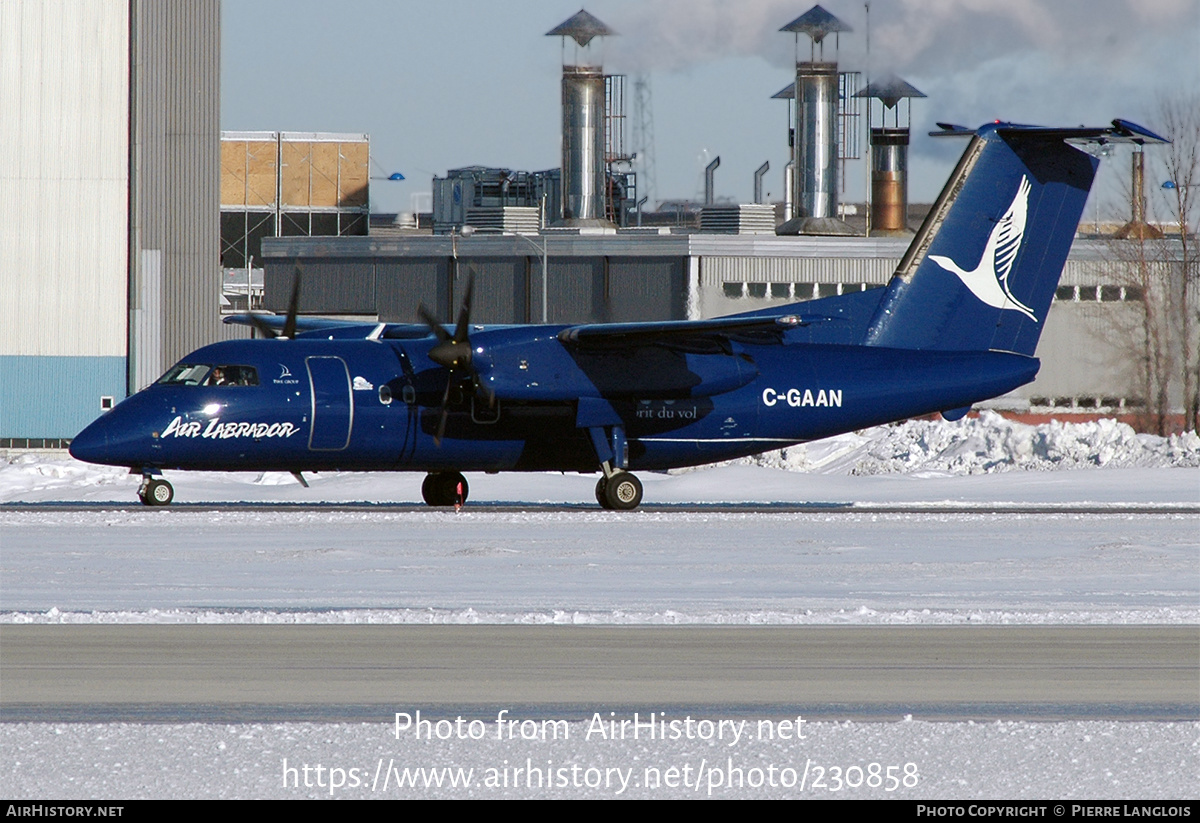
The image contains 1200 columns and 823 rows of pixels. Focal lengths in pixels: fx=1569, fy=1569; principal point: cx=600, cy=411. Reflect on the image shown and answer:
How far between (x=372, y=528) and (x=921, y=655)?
40.6 ft

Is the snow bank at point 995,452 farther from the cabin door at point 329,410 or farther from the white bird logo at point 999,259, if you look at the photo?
the cabin door at point 329,410

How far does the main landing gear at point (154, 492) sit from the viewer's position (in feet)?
85.6

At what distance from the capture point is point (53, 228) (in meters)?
48.0

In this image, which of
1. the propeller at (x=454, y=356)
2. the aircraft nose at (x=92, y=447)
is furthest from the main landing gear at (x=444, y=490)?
the aircraft nose at (x=92, y=447)

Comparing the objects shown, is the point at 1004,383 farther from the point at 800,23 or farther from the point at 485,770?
the point at 800,23

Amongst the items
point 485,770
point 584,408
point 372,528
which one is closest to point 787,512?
point 584,408

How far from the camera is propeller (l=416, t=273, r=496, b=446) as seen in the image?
25.7 metres

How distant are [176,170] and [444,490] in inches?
994

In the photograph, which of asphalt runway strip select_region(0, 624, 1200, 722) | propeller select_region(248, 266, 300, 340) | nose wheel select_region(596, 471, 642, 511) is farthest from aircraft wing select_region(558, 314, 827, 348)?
asphalt runway strip select_region(0, 624, 1200, 722)

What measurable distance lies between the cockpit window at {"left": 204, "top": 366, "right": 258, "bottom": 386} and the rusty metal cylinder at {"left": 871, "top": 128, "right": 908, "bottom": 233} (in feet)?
144

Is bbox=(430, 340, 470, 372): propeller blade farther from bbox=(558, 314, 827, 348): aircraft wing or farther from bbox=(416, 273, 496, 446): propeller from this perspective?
bbox=(558, 314, 827, 348): aircraft wing

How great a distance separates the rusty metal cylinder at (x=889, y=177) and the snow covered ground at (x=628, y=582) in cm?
2654

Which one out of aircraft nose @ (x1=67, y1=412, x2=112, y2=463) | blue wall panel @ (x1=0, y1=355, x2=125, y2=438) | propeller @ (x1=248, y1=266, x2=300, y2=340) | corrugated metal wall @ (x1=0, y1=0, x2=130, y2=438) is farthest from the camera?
blue wall panel @ (x1=0, y1=355, x2=125, y2=438)

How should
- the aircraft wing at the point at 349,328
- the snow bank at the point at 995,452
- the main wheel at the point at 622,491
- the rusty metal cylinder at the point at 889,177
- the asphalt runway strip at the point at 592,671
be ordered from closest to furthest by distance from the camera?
the asphalt runway strip at the point at 592,671 → the main wheel at the point at 622,491 → the aircraft wing at the point at 349,328 → the snow bank at the point at 995,452 → the rusty metal cylinder at the point at 889,177
